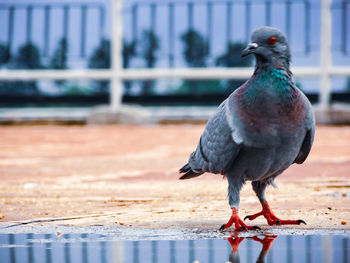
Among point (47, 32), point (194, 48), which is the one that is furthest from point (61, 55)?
point (194, 48)

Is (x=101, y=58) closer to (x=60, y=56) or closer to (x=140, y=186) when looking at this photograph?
(x=60, y=56)

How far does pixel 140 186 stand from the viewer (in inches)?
167

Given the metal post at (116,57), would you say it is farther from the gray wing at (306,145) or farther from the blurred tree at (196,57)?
the gray wing at (306,145)

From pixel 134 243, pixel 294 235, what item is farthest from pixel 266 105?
pixel 134 243

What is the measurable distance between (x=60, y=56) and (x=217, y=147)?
26.0 feet

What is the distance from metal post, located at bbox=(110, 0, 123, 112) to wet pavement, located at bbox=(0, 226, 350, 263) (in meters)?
6.92

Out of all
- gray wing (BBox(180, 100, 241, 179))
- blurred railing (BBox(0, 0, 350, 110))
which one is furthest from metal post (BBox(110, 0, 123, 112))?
gray wing (BBox(180, 100, 241, 179))

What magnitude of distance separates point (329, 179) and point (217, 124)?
1865 mm

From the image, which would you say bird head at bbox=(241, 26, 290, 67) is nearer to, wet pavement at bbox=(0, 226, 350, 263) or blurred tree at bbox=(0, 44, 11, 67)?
wet pavement at bbox=(0, 226, 350, 263)

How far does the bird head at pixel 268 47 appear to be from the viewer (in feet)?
8.57

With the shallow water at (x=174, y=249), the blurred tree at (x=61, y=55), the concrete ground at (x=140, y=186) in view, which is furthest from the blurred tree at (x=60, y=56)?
the shallow water at (x=174, y=249)

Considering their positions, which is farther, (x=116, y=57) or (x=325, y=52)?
(x=116, y=57)

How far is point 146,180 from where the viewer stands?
4.54 metres

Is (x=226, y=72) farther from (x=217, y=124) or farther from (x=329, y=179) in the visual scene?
(x=217, y=124)
